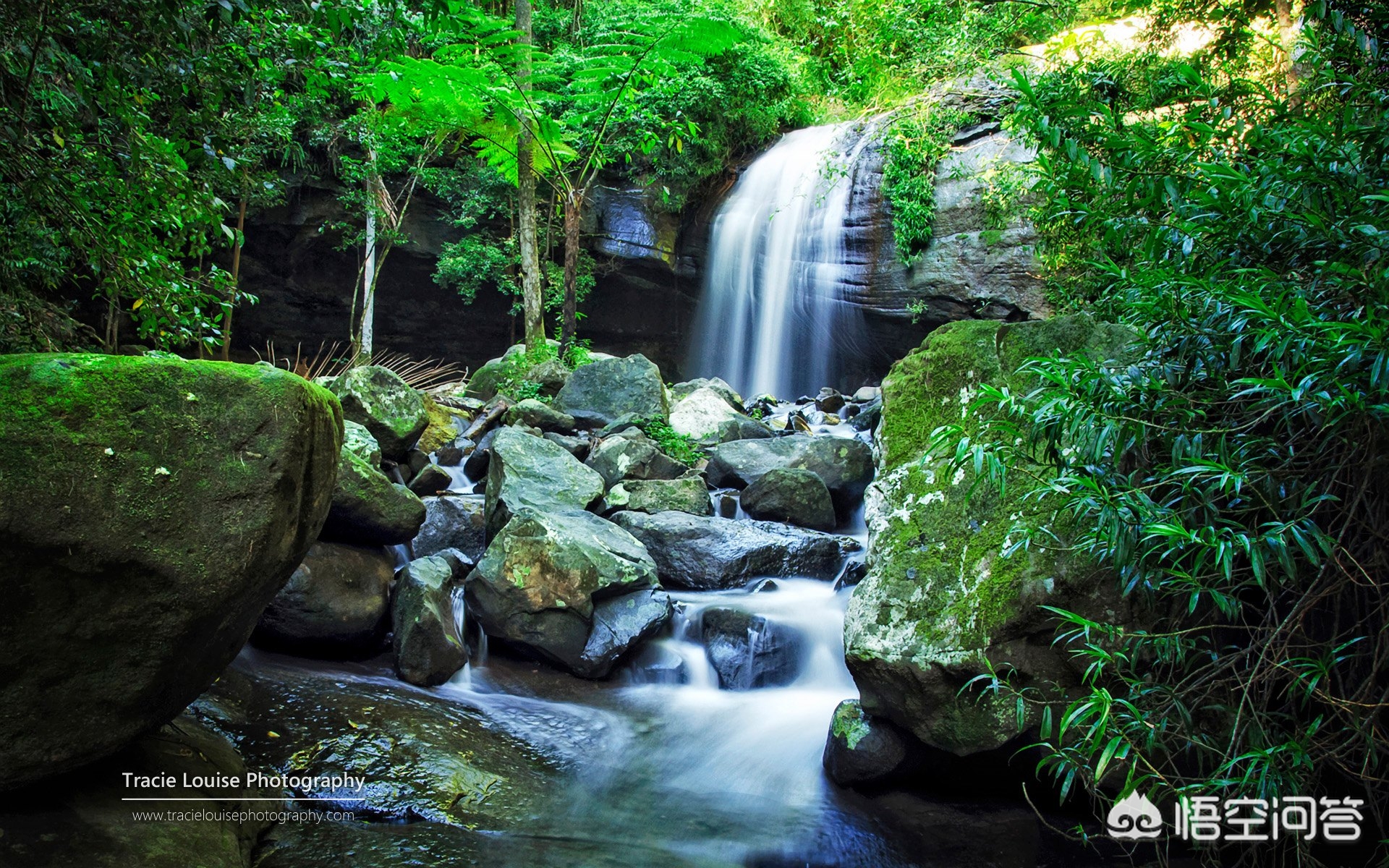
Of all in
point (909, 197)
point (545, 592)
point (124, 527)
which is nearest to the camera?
point (124, 527)

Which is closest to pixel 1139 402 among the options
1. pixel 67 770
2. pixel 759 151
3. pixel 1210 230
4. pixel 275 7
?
pixel 1210 230

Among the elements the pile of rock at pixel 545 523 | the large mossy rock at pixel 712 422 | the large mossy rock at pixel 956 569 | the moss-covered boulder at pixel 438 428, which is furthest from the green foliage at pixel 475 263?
the large mossy rock at pixel 956 569

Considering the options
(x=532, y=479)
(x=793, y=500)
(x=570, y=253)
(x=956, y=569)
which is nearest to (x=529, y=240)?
(x=570, y=253)

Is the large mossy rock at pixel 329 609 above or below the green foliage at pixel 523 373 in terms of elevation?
below

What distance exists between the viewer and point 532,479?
658 centimetres

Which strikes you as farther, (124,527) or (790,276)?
(790,276)

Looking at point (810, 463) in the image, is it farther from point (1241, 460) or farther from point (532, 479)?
point (1241, 460)

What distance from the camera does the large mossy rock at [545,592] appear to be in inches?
203

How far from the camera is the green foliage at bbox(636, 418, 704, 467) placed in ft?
28.5

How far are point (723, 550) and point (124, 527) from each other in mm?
4331

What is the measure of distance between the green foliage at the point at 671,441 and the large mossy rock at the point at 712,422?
1.26ft

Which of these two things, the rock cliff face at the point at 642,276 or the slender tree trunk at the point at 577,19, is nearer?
the rock cliff face at the point at 642,276

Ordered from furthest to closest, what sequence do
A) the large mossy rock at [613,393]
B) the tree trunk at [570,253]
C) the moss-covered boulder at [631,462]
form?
the tree trunk at [570,253] → the large mossy rock at [613,393] → the moss-covered boulder at [631,462]

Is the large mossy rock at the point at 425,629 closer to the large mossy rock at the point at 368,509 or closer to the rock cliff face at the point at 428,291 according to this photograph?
the large mossy rock at the point at 368,509
